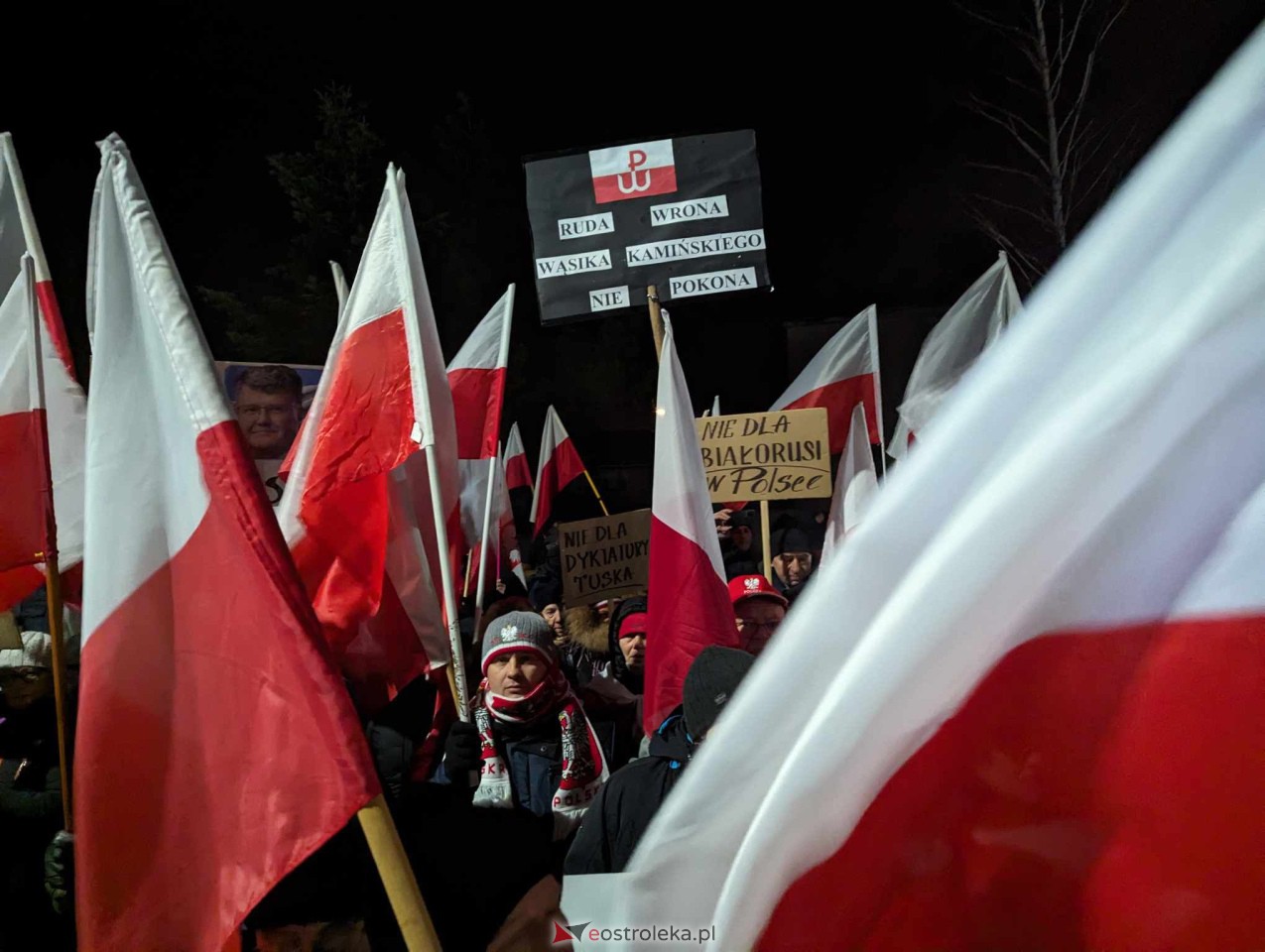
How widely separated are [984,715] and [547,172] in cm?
472

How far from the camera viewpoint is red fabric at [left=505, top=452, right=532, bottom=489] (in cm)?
969

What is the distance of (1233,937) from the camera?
856mm

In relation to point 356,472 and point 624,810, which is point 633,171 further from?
point 624,810

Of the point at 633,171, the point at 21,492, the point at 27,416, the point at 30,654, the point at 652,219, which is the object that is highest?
the point at 633,171

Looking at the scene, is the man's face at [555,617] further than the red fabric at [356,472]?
Yes

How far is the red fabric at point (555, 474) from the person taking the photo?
880cm

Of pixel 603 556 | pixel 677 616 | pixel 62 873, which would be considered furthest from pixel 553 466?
pixel 62 873

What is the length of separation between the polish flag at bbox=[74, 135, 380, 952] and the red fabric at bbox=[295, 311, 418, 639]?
4.75 ft

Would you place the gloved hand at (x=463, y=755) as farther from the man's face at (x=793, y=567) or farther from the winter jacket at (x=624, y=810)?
the man's face at (x=793, y=567)

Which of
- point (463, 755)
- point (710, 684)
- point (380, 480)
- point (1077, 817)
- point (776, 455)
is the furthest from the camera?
point (776, 455)

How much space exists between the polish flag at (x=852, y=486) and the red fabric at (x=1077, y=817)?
4245mm

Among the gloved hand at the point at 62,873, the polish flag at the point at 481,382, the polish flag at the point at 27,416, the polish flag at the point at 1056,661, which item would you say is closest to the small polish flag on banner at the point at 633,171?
the polish flag at the point at 481,382

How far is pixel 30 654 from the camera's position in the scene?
10.9ft

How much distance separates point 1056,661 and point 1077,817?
0.15m
